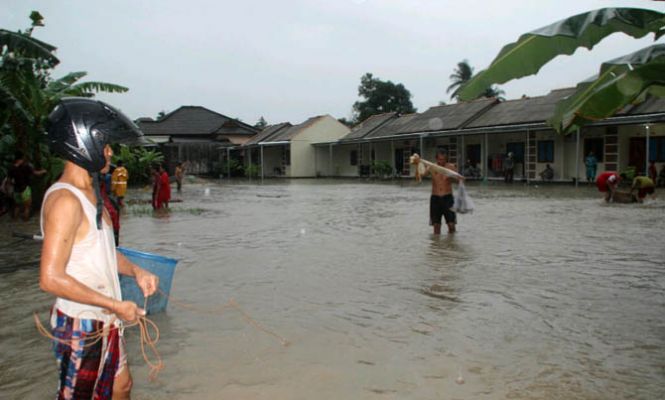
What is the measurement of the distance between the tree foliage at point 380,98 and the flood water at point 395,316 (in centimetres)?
4922

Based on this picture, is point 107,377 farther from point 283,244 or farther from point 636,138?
point 636,138

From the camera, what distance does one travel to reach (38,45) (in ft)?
36.5

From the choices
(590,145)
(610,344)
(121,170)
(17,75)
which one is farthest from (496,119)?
(610,344)

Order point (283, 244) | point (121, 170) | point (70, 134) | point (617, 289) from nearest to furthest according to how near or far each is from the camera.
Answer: point (70, 134)
point (617, 289)
point (283, 244)
point (121, 170)

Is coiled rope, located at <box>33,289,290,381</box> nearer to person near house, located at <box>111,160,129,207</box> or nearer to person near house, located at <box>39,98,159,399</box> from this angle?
person near house, located at <box>39,98,159,399</box>

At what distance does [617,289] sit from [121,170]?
10.7 m

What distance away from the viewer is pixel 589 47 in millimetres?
4871

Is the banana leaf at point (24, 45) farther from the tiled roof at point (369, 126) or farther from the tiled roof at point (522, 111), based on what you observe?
the tiled roof at point (369, 126)

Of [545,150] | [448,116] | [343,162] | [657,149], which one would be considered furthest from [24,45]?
[343,162]

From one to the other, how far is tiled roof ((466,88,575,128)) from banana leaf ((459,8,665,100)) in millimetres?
20523

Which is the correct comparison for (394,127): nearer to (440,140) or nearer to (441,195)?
(440,140)

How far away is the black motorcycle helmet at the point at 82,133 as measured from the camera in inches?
95.3

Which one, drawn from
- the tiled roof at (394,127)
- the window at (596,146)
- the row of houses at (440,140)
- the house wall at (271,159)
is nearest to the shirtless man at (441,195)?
the row of houses at (440,140)

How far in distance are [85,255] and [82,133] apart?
1.60 ft
